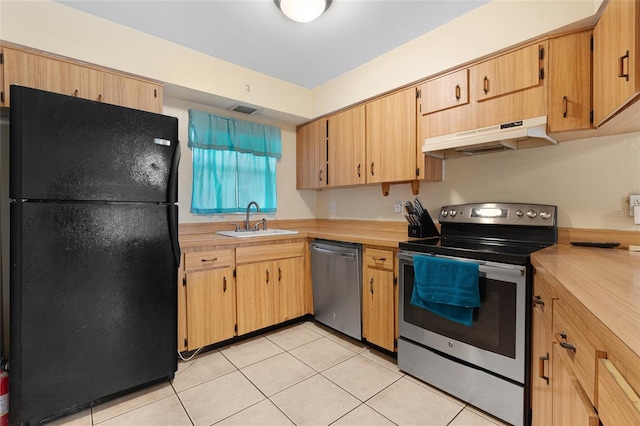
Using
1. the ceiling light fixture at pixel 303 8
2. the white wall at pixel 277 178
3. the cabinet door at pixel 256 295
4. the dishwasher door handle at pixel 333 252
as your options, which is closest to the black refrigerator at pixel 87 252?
the cabinet door at pixel 256 295

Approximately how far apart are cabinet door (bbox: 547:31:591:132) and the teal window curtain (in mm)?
2470

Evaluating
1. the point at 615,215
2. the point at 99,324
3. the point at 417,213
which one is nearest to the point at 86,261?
the point at 99,324

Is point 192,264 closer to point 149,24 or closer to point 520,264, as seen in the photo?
point 149,24

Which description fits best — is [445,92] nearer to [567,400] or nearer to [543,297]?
[543,297]

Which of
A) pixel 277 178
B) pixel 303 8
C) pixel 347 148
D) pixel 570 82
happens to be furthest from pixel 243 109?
pixel 570 82

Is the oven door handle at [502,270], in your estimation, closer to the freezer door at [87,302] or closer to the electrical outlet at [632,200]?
the electrical outlet at [632,200]

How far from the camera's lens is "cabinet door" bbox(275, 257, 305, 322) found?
8.95 ft

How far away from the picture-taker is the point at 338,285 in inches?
103

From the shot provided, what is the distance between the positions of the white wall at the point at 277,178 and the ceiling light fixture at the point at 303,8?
1.40m

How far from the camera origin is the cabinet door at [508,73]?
1769 millimetres

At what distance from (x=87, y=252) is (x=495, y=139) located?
98.7 inches

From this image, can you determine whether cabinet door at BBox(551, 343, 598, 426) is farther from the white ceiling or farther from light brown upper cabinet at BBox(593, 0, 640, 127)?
the white ceiling

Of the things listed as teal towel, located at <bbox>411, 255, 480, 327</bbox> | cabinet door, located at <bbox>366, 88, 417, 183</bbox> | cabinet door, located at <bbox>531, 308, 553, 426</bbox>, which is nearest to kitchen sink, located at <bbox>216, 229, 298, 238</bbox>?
cabinet door, located at <bbox>366, 88, 417, 183</bbox>

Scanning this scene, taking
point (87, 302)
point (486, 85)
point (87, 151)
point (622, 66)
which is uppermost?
point (486, 85)
